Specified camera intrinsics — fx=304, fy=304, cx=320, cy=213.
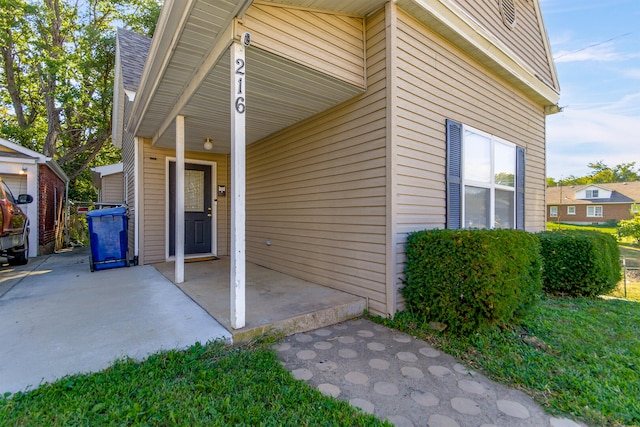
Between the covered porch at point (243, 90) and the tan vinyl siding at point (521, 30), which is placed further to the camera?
the tan vinyl siding at point (521, 30)

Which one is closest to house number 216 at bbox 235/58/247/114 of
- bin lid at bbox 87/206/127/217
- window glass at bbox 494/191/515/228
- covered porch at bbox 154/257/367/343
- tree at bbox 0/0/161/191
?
covered porch at bbox 154/257/367/343

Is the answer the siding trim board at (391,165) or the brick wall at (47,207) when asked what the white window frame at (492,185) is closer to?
the siding trim board at (391,165)

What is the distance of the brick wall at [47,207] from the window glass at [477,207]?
31.9 feet

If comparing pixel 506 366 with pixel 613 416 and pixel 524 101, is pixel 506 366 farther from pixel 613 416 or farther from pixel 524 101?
pixel 524 101

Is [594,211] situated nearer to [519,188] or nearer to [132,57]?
[519,188]

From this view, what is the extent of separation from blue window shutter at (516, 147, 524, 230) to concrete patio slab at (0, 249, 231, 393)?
499 cm

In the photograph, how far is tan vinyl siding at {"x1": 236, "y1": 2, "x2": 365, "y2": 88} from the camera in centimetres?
262

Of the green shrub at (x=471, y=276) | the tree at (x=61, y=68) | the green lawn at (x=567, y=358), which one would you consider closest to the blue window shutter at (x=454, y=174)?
the green shrub at (x=471, y=276)

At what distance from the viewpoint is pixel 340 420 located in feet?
5.38

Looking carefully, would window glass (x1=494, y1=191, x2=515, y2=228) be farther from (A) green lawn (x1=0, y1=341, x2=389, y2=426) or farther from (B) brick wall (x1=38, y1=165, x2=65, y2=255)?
(B) brick wall (x1=38, y1=165, x2=65, y2=255)

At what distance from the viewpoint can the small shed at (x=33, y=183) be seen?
7017 millimetres

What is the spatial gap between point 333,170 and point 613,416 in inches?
123

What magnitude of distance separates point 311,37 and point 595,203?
35161 mm

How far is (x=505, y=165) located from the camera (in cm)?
493
